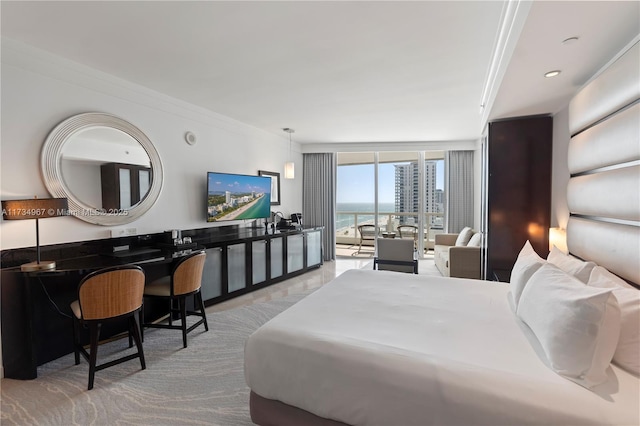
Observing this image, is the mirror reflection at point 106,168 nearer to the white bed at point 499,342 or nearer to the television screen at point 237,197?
the television screen at point 237,197

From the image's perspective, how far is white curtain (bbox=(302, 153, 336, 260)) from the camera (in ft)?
22.5

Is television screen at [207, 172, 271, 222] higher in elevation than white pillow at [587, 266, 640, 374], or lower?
higher

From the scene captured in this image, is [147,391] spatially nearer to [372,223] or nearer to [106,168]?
[106,168]

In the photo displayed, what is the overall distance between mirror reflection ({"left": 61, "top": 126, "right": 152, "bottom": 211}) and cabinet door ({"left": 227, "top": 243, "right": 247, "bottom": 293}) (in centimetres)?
129

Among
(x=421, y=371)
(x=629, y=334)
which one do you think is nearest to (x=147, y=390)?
(x=421, y=371)

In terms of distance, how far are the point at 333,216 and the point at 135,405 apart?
525cm

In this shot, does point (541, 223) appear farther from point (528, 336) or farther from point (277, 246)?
point (277, 246)

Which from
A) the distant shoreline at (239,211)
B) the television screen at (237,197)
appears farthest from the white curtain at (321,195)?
the distant shoreline at (239,211)

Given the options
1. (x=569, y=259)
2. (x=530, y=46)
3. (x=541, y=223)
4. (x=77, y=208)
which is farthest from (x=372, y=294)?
(x=77, y=208)

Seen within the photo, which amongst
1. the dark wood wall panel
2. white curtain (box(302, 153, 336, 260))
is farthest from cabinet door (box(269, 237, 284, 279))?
the dark wood wall panel

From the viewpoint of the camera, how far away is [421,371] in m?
1.36

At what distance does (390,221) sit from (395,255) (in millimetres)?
2922

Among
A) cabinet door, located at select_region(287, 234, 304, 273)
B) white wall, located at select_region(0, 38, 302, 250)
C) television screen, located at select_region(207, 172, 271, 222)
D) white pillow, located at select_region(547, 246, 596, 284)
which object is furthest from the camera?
cabinet door, located at select_region(287, 234, 304, 273)

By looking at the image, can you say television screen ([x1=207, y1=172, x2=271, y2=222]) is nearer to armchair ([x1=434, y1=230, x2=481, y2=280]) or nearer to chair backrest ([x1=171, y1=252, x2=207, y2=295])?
chair backrest ([x1=171, y1=252, x2=207, y2=295])
